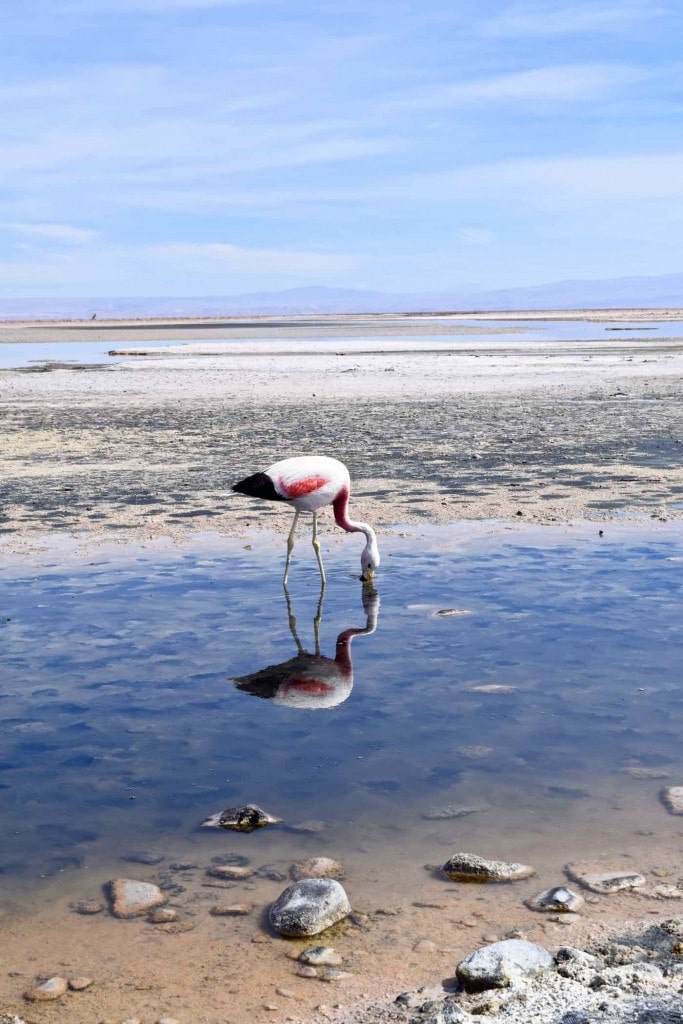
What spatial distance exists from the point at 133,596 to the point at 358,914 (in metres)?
5.10

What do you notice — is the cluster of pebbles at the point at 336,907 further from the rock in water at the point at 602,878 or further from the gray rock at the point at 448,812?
the gray rock at the point at 448,812

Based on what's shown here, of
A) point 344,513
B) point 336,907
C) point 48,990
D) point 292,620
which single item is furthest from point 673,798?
point 344,513

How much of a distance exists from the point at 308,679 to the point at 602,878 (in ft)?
9.64

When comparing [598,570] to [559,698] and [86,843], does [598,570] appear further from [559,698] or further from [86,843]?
[86,843]

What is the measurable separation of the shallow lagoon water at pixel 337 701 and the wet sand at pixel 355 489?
31 centimetres

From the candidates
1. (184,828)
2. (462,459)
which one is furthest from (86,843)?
(462,459)

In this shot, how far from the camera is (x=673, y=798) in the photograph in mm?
5746

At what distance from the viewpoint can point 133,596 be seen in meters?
9.45

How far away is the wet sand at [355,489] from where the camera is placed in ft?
14.4

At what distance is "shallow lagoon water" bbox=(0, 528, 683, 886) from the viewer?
5703 millimetres

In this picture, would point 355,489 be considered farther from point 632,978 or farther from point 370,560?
point 632,978

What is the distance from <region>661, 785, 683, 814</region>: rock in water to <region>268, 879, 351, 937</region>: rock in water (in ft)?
6.00

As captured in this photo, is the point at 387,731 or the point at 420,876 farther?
the point at 387,731

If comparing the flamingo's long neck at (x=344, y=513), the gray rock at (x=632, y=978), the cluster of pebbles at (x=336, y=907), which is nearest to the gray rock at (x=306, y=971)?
the cluster of pebbles at (x=336, y=907)
